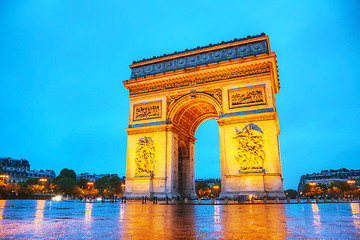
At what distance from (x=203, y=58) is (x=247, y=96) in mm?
5681

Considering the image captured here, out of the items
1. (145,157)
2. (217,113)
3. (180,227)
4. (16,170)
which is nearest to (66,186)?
(16,170)

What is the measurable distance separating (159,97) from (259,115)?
9.37 metres

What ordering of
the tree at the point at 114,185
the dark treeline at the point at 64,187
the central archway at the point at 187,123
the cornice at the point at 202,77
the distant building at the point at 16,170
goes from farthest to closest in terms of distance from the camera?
the distant building at the point at 16,170
the tree at the point at 114,185
the dark treeline at the point at 64,187
the central archway at the point at 187,123
the cornice at the point at 202,77

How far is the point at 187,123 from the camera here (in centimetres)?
2772

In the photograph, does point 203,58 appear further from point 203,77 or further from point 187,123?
point 187,123

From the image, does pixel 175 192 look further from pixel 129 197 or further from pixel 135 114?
pixel 135 114

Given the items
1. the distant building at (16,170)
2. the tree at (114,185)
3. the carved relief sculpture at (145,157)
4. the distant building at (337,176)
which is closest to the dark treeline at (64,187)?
the tree at (114,185)

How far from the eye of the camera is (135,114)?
2516 centimetres

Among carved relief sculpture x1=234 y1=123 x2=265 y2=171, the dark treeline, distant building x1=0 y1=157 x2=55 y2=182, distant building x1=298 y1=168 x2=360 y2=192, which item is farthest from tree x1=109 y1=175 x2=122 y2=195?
distant building x1=298 y1=168 x2=360 y2=192

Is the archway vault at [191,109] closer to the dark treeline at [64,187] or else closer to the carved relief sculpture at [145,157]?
the carved relief sculpture at [145,157]

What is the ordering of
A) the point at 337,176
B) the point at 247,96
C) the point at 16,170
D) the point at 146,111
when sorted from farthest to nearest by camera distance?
1. the point at 337,176
2. the point at 16,170
3. the point at 146,111
4. the point at 247,96

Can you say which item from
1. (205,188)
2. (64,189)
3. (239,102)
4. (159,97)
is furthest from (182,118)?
(205,188)

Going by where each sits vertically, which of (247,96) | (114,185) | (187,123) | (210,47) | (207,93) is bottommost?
(114,185)

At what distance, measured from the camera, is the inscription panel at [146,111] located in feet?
79.9
